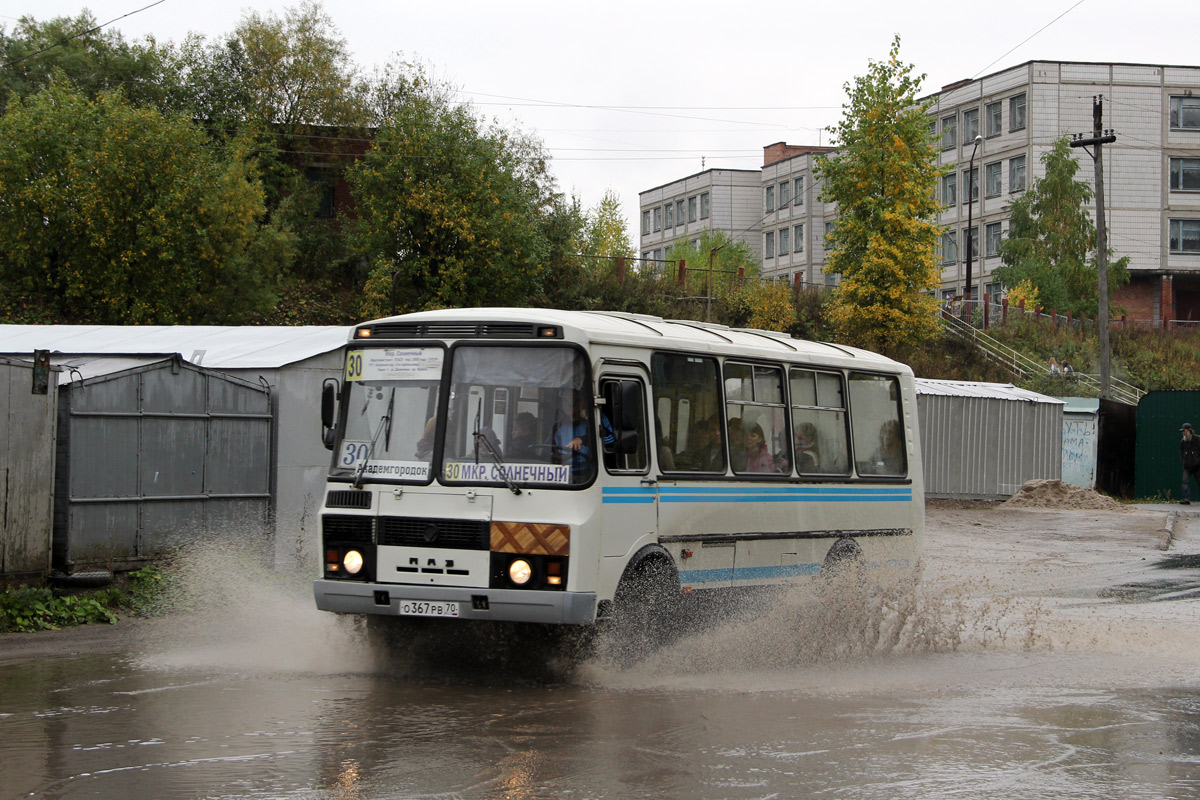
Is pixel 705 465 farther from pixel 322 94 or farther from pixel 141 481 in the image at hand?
pixel 322 94

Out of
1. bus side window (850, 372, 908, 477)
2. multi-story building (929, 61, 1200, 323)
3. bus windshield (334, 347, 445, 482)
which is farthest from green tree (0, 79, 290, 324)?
multi-story building (929, 61, 1200, 323)

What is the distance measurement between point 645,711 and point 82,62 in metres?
41.6

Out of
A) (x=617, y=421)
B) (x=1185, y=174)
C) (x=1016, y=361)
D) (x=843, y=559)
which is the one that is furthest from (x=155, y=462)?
(x=1185, y=174)

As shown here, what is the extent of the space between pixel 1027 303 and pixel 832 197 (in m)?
19.4

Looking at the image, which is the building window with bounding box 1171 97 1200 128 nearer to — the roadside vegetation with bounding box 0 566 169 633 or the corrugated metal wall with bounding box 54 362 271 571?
the corrugated metal wall with bounding box 54 362 271 571

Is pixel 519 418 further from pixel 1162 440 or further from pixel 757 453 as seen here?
pixel 1162 440

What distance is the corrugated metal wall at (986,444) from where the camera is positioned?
31797 mm

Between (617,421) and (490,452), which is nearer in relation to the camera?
(490,452)

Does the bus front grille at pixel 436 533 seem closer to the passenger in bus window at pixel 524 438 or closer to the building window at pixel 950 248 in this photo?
the passenger in bus window at pixel 524 438

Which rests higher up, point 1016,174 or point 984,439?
point 1016,174

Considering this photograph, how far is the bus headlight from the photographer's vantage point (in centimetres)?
898

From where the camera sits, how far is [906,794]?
631cm

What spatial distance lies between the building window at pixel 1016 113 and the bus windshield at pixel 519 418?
6606 centimetres

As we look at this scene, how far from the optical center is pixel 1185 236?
71.1 metres
